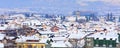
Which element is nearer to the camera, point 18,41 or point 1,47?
point 1,47

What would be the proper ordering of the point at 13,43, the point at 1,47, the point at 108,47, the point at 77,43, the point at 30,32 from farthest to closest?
the point at 30,32 < the point at 77,43 < the point at 13,43 < the point at 1,47 < the point at 108,47

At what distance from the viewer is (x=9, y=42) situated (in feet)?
168

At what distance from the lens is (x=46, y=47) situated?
160 ft

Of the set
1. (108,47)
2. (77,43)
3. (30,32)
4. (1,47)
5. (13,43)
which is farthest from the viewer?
(30,32)

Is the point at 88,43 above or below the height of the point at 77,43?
above

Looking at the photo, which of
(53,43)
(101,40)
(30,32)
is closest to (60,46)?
(53,43)

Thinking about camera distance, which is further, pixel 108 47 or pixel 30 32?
pixel 30 32

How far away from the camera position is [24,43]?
49.7 m

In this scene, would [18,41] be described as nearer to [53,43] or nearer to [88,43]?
[53,43]

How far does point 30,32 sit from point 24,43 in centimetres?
1923

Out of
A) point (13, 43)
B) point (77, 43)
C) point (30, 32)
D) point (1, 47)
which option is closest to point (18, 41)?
point (13, 43)

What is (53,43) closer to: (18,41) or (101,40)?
(18,41)

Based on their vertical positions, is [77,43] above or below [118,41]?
below

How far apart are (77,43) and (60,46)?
25.9 ft
